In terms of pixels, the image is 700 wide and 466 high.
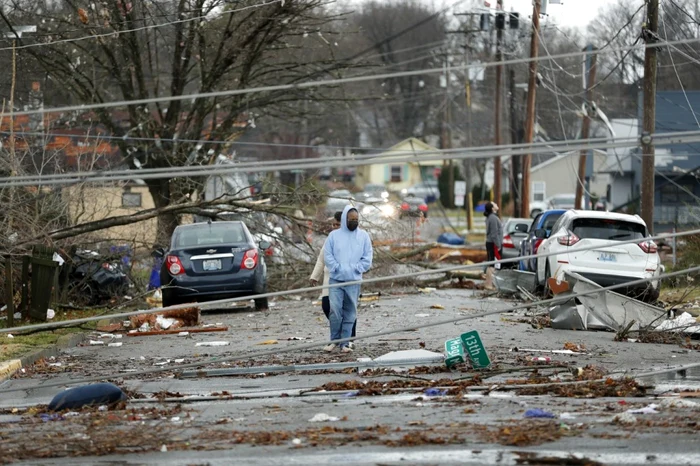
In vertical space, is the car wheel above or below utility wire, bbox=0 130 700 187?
below

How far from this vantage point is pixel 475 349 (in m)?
11.0

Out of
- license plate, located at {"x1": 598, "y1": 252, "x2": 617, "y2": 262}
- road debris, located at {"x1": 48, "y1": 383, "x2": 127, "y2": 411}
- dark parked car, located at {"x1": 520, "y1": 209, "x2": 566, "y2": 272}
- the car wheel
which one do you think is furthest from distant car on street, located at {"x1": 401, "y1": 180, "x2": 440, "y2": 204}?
road debris, located at {"x1": 48, "y1": 383, "x2": 127, "y2": 411}

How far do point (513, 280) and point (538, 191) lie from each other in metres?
51.7

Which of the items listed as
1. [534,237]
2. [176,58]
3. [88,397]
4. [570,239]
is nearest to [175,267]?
[570,239]

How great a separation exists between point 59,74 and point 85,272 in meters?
8.77

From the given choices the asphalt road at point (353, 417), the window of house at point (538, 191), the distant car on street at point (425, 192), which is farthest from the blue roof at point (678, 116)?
the asphalt road at point (353, 417)

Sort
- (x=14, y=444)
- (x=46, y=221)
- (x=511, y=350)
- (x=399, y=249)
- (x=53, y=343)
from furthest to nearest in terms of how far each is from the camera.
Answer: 1. (x=399, y=249)
2. (x=46, y=221)
3. (x=53, y=343)
4. (x=511, y=350)
5. (x=14, y=444)

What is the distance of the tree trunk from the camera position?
2281 cm

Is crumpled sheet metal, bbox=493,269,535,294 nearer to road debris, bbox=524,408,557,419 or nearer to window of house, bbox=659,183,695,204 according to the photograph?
road debris, bbox=524,408,557,419

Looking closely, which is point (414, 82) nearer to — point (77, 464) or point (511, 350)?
point (511, 350)

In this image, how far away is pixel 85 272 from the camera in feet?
66.9

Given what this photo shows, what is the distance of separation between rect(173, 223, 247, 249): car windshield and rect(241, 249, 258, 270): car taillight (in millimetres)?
336

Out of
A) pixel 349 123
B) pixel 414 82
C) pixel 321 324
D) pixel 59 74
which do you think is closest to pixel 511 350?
pixel 321 324

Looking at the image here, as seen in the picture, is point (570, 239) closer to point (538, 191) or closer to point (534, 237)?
point (534, 237)
